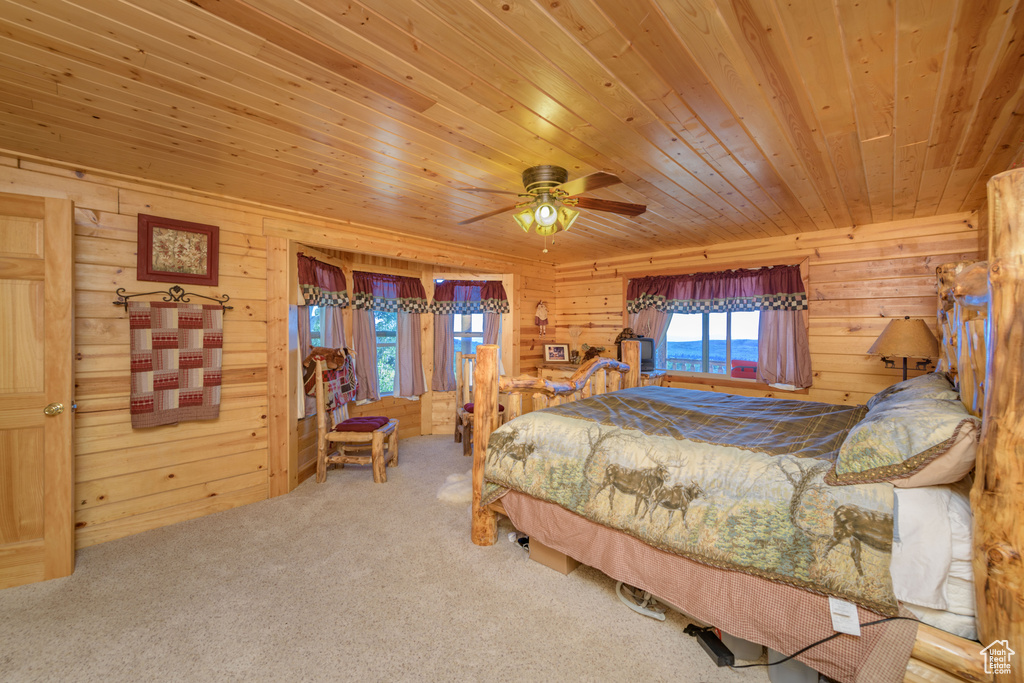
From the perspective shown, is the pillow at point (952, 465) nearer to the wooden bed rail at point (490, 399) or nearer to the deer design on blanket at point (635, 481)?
the deer design on blanket at point (635, 481)

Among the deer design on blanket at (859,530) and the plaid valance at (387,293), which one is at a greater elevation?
the plaid valance at (387,293)

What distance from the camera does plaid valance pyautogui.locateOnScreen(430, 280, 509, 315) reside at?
5.23 m

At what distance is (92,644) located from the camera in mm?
1764

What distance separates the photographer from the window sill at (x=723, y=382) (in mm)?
4176

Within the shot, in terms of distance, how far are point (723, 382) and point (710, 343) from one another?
0.49m

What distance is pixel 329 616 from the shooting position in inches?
75.9

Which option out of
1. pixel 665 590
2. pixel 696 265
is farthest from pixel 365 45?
pixel 696 265

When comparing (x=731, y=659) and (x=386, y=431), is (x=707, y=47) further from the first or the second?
(x=386, y=431)

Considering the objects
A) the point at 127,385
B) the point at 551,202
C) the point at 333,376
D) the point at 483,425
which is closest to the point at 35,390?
the point at 127,385

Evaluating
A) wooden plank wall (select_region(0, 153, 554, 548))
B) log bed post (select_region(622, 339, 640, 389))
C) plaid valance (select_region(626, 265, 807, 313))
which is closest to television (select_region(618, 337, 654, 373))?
plaid valance (select_region(626, 265, 807, 313))

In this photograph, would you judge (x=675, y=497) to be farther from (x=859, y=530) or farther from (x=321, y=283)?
(x=321, y=283)

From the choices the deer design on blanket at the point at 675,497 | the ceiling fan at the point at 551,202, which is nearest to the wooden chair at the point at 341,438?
the ceiling fan at the point at 551,202

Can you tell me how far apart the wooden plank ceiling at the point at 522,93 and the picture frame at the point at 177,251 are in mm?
321

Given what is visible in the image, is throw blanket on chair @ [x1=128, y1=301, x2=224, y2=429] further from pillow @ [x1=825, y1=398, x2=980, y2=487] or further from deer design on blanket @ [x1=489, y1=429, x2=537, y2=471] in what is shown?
pillow @ [x1=825, y1=398, x2=980, y2=487]
